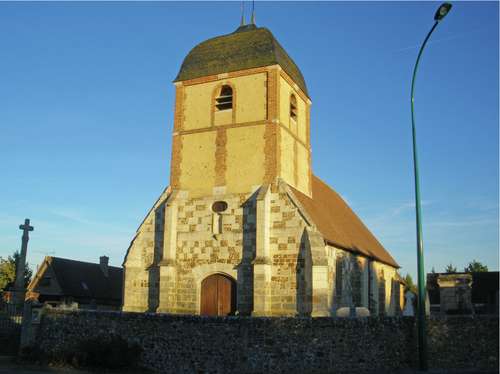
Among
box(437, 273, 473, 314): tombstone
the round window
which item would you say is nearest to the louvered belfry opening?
the round window

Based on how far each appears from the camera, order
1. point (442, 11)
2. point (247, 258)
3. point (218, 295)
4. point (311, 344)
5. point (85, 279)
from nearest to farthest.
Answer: point (442, 11), point (311, 344), point (247, 258), point (218, 295), point (85, 279)

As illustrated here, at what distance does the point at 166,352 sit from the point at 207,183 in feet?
25.1

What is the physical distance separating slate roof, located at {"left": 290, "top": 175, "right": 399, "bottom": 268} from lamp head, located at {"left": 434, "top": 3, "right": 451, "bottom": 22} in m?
8.92

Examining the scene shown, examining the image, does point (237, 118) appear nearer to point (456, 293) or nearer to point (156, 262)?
point (156, 262)

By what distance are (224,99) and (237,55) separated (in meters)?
1.90

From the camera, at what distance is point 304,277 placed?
18.8 metres

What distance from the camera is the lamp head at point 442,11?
41.3ft

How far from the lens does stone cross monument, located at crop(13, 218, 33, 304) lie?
23.0 m

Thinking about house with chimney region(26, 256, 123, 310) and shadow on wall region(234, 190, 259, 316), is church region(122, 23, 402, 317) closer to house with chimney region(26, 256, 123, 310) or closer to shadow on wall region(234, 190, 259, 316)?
shadow on wall region(234, 190, 259, 316)

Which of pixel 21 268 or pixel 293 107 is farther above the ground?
pixel 293 107

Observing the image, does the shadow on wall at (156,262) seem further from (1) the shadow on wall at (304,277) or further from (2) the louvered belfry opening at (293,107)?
(2) the louvered belfry opening at (293,107)

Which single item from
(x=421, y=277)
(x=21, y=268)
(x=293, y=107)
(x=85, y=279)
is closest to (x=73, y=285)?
(x=85, y=279)

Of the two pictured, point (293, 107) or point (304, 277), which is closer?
point (304, 277)

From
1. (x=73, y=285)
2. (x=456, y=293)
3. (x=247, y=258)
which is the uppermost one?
(x=247, y=258)
